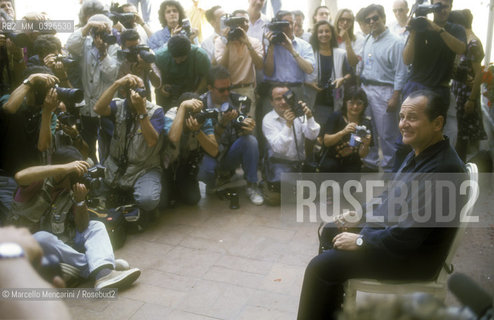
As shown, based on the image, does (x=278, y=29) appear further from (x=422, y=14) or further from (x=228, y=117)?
(x=422, y=14)

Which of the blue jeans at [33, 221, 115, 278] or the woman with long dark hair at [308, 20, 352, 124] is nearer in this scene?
the blue jeans at [33, 221, 115, 278]

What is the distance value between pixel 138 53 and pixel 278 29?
1.41m

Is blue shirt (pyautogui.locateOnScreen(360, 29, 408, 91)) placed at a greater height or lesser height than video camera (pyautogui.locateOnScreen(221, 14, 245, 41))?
lesser

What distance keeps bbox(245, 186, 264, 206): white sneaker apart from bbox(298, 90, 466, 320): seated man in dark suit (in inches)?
83.3

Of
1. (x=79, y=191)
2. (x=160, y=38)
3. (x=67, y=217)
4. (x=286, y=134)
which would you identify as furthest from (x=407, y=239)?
(x=160, y=38)

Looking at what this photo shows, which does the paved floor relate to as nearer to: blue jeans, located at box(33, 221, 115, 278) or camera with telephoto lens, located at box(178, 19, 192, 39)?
blue jeans, located at box(33, 221, 115, 278)

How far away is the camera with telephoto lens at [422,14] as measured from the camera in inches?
164

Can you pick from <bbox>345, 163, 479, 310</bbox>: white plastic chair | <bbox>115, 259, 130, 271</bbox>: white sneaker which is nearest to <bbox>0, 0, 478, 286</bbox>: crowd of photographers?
<bbox>115, 259, 130, 271</bbox>: white sneaker

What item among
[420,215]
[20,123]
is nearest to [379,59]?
[420,215]

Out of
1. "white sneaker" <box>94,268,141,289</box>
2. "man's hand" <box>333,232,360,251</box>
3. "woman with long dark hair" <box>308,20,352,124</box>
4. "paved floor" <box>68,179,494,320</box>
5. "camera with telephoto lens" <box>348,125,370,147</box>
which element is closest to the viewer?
"man's hand" <box>333,232,360,251</box>

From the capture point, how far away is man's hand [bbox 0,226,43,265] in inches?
42.9

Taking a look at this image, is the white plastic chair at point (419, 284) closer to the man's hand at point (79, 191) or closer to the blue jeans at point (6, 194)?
the man's hand at point (79, 191)

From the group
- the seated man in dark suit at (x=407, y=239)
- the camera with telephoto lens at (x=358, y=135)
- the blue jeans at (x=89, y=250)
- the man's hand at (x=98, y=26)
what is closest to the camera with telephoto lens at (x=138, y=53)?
the man's hand at (x=98, y=26)

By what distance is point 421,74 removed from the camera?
4.48m
